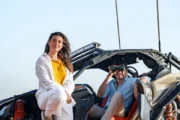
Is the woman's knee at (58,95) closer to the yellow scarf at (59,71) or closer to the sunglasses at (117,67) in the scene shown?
the yellow scarf at (59,71)

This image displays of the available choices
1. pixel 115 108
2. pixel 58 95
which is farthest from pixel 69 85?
pixel 115 108

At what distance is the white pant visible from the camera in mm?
6090

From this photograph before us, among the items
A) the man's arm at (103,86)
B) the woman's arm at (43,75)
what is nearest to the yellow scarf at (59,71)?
the woman's arm at (43,75)

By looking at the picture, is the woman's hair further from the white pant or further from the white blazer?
the white pant

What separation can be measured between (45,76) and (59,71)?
0.93 feet

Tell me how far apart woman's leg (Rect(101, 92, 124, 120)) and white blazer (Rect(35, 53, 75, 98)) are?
607 mm

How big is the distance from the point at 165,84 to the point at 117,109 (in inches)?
29.9

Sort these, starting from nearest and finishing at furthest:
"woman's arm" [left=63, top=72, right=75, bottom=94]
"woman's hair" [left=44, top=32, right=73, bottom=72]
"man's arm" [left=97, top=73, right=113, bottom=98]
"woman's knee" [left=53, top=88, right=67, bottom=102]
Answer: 1. "woman's knee" [left=53, top=88, right=67, bottom=102]
2. "woman's arm" [left=63, top=72, right=75, bottom=94]
3. "woman's hair" [left=44, top=32, right=73, bottom=72]
4. "man's arm" [left=97, top=73, right=113, bottom=98]

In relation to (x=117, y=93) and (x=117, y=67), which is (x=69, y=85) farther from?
(x=117, y=67)

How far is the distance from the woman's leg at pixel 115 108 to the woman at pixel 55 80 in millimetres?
492

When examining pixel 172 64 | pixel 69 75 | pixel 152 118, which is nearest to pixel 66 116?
pixel 69 75

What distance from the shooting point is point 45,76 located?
6238mm

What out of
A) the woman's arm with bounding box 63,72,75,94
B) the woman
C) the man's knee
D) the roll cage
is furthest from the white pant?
the roll cage

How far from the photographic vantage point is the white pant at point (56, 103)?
609 cm
